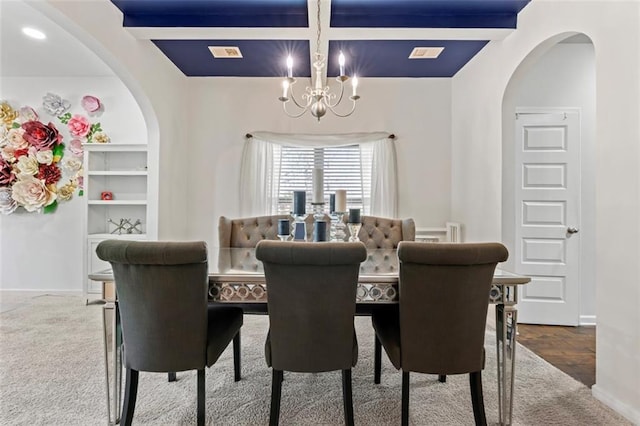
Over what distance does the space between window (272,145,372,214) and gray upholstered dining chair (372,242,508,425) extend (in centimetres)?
273

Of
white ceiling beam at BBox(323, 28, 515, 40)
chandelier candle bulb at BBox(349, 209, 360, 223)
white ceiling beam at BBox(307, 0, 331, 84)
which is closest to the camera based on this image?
chandelier candle bulb at BBox(349, 209, 360, 223)

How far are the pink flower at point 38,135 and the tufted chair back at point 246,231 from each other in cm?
294

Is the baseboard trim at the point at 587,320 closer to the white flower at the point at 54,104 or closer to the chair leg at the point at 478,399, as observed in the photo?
the chair leg at the point at 478,399

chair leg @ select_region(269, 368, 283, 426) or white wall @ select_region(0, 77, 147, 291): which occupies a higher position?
white wall @ select_region(0, 77, 147, 291)

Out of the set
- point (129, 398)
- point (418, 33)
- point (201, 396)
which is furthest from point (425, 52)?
point (129, 398)

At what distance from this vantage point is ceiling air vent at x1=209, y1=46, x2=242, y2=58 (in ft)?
10.7

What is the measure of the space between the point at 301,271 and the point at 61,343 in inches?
98.1

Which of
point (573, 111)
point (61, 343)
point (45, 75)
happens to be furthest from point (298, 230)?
point (45, 75)

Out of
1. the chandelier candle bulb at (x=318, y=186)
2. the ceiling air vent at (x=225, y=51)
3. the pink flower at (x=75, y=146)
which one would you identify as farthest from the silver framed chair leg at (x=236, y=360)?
the pink flower at (x=75, y=146)

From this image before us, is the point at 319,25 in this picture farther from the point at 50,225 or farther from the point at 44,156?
the point at 50,225

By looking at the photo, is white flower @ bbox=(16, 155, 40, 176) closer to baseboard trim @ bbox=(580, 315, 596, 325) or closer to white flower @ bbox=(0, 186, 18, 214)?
white flower @ bbox=(0, 186, 18, 214)

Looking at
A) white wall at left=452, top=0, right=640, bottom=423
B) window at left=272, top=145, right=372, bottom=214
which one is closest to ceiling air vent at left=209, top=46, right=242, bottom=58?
window at left=272, top=145, right=372, bottom=214

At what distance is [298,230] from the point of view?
2.34m

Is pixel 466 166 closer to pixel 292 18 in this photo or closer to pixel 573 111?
pixel 573 111
